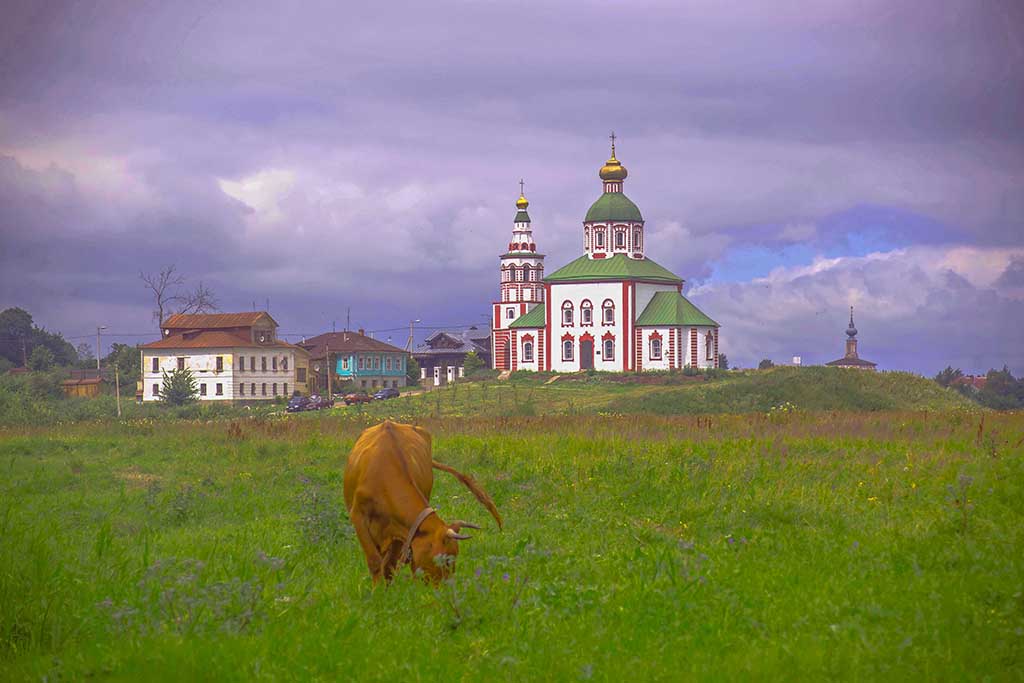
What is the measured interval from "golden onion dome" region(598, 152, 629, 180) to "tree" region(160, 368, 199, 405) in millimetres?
34840

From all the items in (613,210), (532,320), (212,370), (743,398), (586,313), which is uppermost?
(613,210)

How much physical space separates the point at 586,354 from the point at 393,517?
235 ft

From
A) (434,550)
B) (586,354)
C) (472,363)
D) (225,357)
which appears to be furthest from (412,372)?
(434,550)

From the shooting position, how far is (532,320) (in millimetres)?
84438

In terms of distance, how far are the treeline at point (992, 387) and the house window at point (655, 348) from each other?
18144 millimetres

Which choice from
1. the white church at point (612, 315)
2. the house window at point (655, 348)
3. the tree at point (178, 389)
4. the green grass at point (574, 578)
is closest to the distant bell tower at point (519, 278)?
the white church at point (612, 315)

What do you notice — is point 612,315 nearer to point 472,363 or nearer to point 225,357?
point 472,363

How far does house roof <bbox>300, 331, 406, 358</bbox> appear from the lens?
9944 cm

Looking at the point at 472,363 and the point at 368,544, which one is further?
the point at 472,363

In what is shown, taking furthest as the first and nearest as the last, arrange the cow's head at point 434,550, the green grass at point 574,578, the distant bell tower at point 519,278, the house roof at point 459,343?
the house roof at point 459,343, the distant bell tower at point 519,278, the cow's head at point 434,550, the green grass at point 574,578

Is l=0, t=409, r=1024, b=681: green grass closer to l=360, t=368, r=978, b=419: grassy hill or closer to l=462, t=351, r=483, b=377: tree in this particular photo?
l=360, t=368, r=978, b=419: grassy hill

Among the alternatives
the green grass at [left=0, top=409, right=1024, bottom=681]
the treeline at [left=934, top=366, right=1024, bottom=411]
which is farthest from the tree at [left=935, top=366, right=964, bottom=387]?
the green grass at [left=0, top=409, right=1024, bottom=681]

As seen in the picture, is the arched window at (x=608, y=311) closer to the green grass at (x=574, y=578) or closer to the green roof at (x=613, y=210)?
the green roof at (x=613, y=210)

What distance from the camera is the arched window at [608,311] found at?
8031 cm
